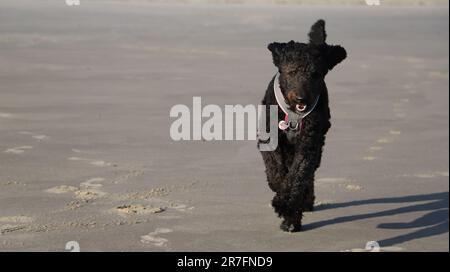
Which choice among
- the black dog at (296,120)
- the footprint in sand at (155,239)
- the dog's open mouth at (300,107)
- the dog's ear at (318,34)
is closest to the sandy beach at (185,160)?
the footprint in sand at (155,239)

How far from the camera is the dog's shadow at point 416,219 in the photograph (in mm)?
6586

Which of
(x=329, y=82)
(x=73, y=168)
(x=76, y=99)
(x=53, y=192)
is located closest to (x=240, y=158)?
(x=73, y=168)

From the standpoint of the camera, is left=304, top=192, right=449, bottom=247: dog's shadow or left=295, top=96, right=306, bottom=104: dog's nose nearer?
left=295, top=96, right=306, bottom=104: dog's nose

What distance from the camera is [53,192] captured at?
285 inches

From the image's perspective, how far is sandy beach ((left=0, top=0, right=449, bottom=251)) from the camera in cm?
630

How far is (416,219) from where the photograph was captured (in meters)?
7.06

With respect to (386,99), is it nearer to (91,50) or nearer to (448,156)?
(448,156)

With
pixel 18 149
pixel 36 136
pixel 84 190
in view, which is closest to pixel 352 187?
pixel 84 190

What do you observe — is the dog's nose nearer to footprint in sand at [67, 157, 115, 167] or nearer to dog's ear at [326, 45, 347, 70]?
dog's ear at [326, 45, 347, 70]

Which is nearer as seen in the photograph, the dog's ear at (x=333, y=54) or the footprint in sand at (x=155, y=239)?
the footprint in sand at (x=155, y=239)

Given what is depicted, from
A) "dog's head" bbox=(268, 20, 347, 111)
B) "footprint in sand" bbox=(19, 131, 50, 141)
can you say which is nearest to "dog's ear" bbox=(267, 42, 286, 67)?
"dog's head" bbox=(268, 20, 347, 111)

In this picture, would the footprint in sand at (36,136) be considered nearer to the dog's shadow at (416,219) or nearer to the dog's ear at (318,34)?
the dog's ear at (318,34)

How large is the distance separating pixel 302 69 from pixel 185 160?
2.72 meters

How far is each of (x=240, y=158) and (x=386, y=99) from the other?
254 inches
